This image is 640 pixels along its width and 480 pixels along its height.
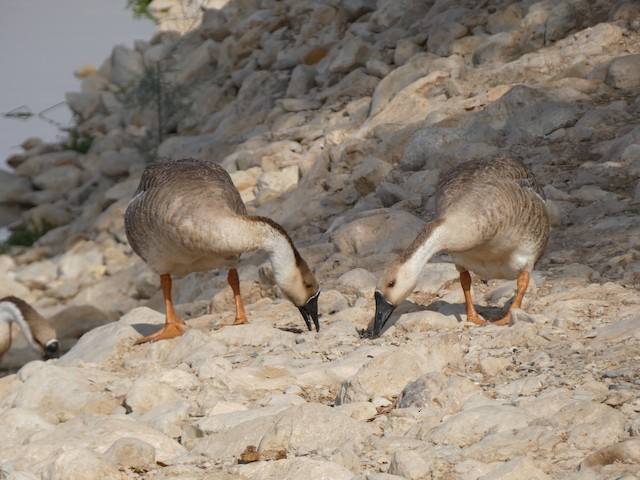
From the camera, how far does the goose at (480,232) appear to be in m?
6.80

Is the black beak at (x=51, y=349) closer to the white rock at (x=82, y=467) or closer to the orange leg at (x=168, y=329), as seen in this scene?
the orange leg at (x=168, y=329)

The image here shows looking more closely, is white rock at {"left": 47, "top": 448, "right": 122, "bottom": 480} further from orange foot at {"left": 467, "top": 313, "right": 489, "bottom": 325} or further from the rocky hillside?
orange foot at {"left": 467, "top": 313, "right": 489, "bottom": 325}

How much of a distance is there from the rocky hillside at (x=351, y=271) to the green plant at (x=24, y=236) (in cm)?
16

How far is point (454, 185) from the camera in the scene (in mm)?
7191

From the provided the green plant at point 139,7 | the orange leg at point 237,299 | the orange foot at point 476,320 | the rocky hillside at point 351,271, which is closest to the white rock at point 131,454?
the rocky hillside at point 351,271

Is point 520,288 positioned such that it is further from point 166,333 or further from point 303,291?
point 166,333

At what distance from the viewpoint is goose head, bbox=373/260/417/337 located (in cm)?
684

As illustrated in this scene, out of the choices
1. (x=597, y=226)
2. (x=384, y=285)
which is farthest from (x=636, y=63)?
(x=384, y=285)

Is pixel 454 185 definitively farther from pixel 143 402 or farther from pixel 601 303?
pixel 143 402

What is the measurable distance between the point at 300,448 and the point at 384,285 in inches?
84.6

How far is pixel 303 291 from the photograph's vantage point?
7781 millimetres

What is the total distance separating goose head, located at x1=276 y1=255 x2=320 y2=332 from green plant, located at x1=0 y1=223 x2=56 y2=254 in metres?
10.8

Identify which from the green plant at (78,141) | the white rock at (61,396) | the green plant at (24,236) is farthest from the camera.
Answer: the green plant at (78,141)

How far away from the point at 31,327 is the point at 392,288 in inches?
255
